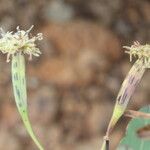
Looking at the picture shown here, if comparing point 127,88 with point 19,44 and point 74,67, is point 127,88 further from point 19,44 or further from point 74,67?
point 74,67

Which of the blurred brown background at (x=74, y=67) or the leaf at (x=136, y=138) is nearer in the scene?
the leaf at (x=136, y=138)

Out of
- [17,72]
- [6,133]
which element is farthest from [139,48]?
[6,133]

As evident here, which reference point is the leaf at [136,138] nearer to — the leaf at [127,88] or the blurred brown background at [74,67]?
the leaf at [127,88]

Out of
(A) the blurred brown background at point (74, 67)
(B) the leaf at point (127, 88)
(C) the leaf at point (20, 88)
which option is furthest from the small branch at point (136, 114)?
(A) the blurred brown background at point (74, 67)

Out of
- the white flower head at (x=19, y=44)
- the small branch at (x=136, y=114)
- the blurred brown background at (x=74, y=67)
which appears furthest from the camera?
the blurred brown background at (x=74, y=67)

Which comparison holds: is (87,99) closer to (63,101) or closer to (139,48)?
(63,101)

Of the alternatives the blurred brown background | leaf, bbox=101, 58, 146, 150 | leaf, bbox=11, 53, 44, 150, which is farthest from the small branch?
the blurred brown background

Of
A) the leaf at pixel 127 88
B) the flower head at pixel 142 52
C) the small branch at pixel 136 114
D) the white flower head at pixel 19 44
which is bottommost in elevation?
the small branch at pixel 136 114

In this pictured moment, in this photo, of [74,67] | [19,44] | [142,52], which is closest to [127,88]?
[142,52]
